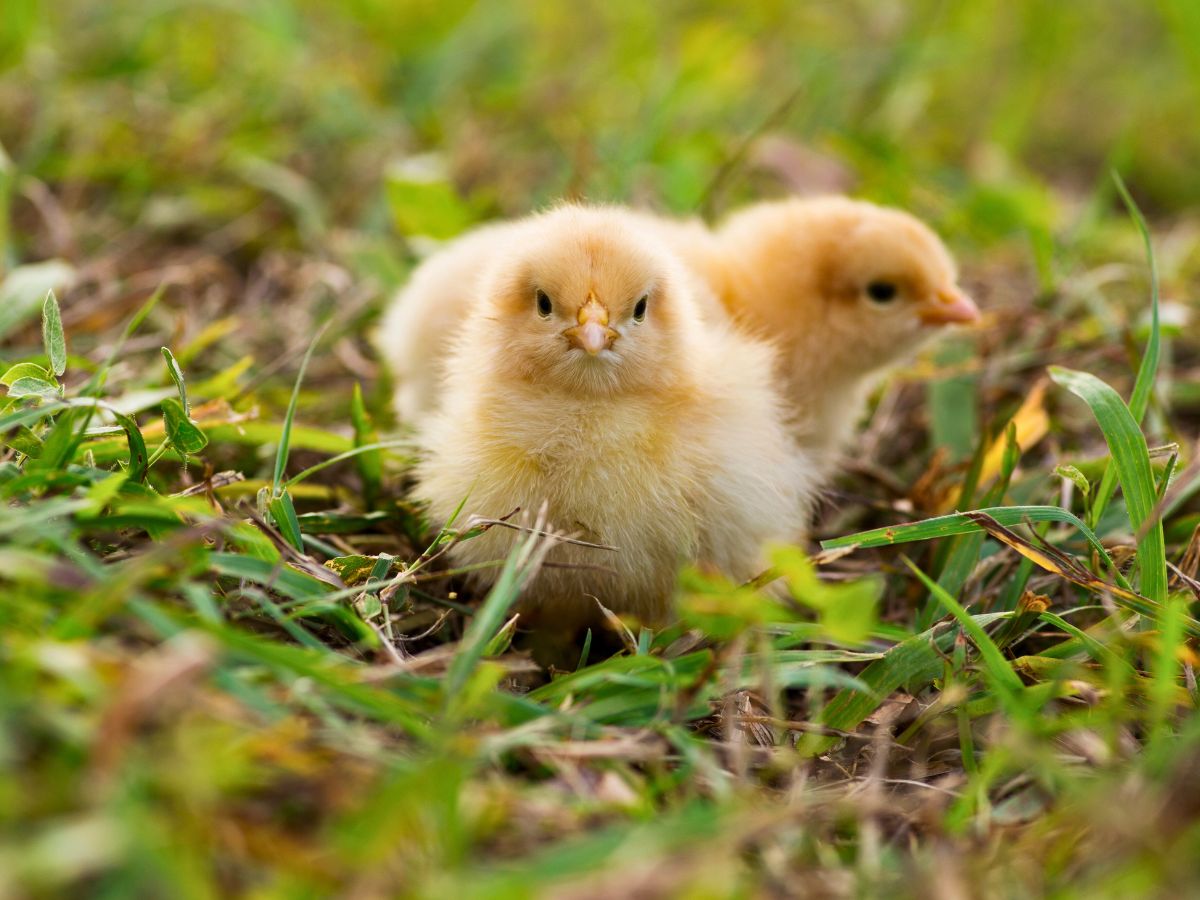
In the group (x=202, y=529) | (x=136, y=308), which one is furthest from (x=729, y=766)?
(x=136, y=308)

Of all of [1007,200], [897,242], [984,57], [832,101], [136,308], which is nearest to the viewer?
[897,242]

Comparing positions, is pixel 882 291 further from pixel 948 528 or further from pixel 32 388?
pixel 32 388

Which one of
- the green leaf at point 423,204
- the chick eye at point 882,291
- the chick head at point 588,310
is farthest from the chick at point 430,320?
the chick eye at point 882,291

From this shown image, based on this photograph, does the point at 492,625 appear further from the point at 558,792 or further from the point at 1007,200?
the point at 1007,200

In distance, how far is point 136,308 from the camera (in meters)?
2.87

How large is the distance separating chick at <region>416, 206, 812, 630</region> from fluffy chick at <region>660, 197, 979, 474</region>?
1.77ft

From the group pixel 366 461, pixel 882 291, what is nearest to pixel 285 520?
pixel 366 461

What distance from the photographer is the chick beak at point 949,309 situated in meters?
2.60

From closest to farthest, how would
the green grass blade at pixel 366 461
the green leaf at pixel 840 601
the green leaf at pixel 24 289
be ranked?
the green leaf at pixel 840 601
the green grass blade at pixel 366 461
the green leaf at pixel 24 289

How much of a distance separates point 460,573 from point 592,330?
1.57 ft

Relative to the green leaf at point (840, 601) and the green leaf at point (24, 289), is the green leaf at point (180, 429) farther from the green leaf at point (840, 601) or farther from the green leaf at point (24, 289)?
the green leaf at point (840, 601)

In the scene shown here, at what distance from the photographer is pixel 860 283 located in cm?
262

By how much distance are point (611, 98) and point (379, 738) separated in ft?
12.3

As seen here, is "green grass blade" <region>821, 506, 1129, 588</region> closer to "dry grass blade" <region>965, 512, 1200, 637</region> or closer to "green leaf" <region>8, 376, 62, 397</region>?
"dry grass blade" <region>965, 512, 1200, 637</region>
